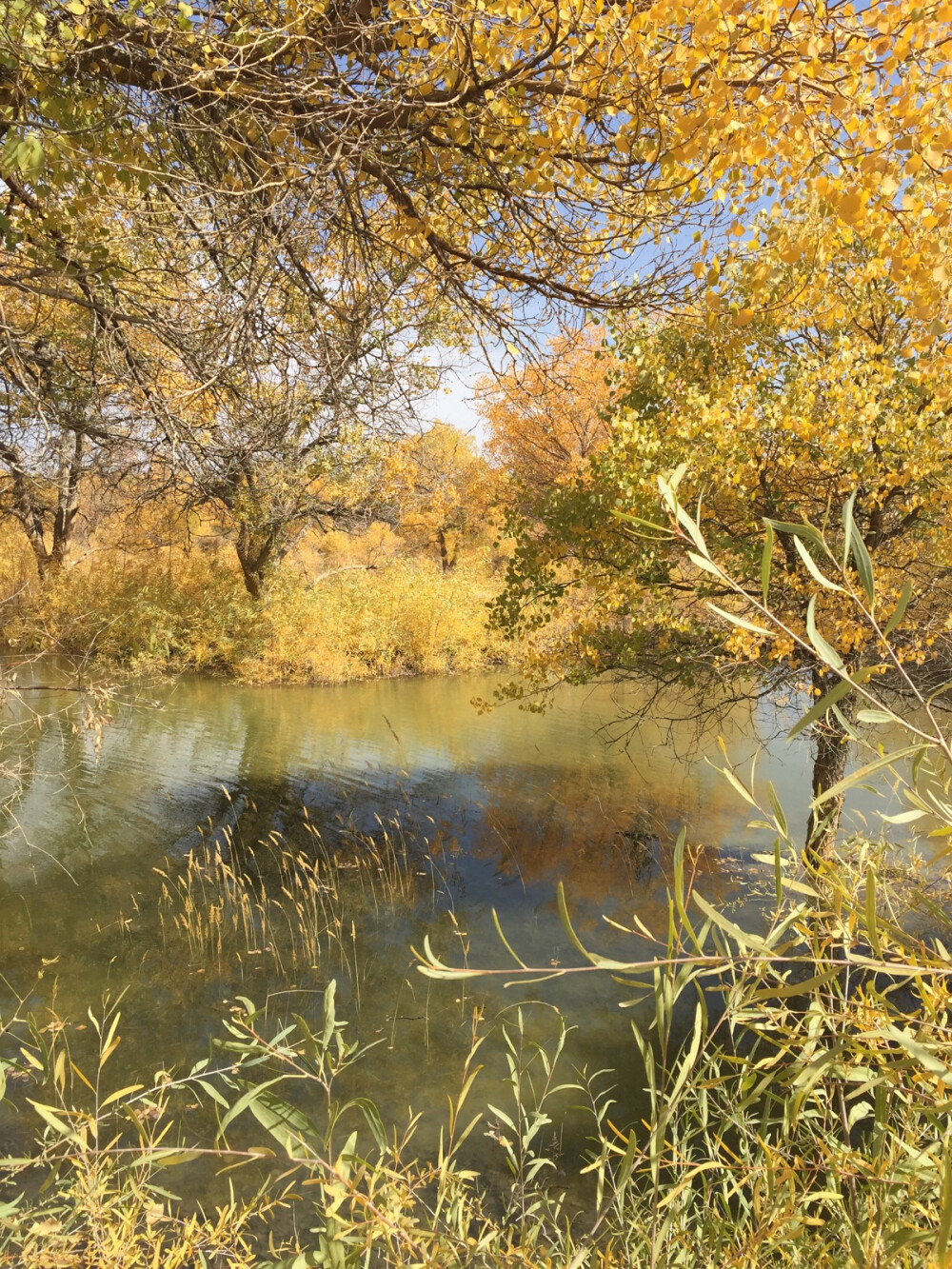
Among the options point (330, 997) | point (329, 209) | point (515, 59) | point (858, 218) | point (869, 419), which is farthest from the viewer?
point (869, 419)

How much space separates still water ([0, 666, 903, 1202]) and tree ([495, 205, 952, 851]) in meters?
1.27

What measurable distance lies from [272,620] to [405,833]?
31.7 feet

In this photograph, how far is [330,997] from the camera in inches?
54.8

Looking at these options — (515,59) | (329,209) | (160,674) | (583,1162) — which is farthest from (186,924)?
(160,674)

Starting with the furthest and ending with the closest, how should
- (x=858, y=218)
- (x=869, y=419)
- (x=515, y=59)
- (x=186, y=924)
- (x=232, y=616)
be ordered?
(x=232, y=616), (x=186, y=924), (x=869, y=419), (x=515, y=59), (x=858, y=218)

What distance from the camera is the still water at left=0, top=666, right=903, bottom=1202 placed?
204 inches

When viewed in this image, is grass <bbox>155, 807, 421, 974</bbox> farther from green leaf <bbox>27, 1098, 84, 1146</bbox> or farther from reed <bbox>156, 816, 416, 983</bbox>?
green leaf <bbox>27, 1098, 84, 1146</bbox>

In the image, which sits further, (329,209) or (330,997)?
(329,209)

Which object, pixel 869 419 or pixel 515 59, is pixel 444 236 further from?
pixel 869 419

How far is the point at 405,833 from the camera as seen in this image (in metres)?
8.53

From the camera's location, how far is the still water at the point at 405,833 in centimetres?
518

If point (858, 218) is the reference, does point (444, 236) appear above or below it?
above

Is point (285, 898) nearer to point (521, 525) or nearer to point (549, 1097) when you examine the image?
point (549, 1097)

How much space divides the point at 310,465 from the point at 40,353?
4252 millimetres
